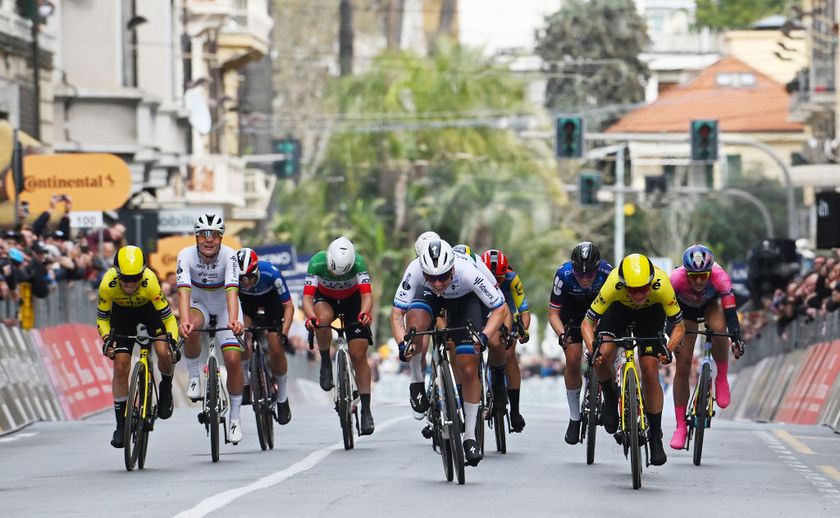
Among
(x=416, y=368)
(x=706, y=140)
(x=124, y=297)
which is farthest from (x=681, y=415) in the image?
(x=706, y=140)

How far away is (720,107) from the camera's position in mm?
112312

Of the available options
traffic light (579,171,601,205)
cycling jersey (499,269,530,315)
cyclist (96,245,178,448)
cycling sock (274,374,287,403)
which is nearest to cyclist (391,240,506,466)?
cyclist (96,245,178,448)

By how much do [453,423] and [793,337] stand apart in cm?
2036

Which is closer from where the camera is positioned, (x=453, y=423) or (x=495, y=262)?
(x=453, y=423)

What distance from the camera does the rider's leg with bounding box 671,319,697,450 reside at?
19.0m

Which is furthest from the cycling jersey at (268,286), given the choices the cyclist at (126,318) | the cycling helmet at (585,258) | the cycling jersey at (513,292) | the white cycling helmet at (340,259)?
the cycling helmet at (585,258)

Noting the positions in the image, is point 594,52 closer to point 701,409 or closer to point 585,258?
point 701,409

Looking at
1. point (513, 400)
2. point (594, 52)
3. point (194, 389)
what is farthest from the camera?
point (594, 52)

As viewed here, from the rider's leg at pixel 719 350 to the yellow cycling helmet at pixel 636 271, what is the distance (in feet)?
10.3

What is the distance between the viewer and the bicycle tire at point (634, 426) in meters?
15.8

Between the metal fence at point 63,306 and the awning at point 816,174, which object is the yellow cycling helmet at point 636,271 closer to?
the metal fence at point 63,306

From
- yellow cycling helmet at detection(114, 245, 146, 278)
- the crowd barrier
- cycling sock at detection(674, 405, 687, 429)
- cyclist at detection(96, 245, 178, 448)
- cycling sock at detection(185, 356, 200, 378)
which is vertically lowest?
the crowd barrier

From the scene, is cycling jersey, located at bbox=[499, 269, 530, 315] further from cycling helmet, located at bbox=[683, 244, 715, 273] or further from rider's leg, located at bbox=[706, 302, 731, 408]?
cycling helmet, located at bbox=[683, 244, 715, 273]

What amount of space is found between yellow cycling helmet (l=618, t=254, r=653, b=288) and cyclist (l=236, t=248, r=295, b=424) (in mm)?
4444
